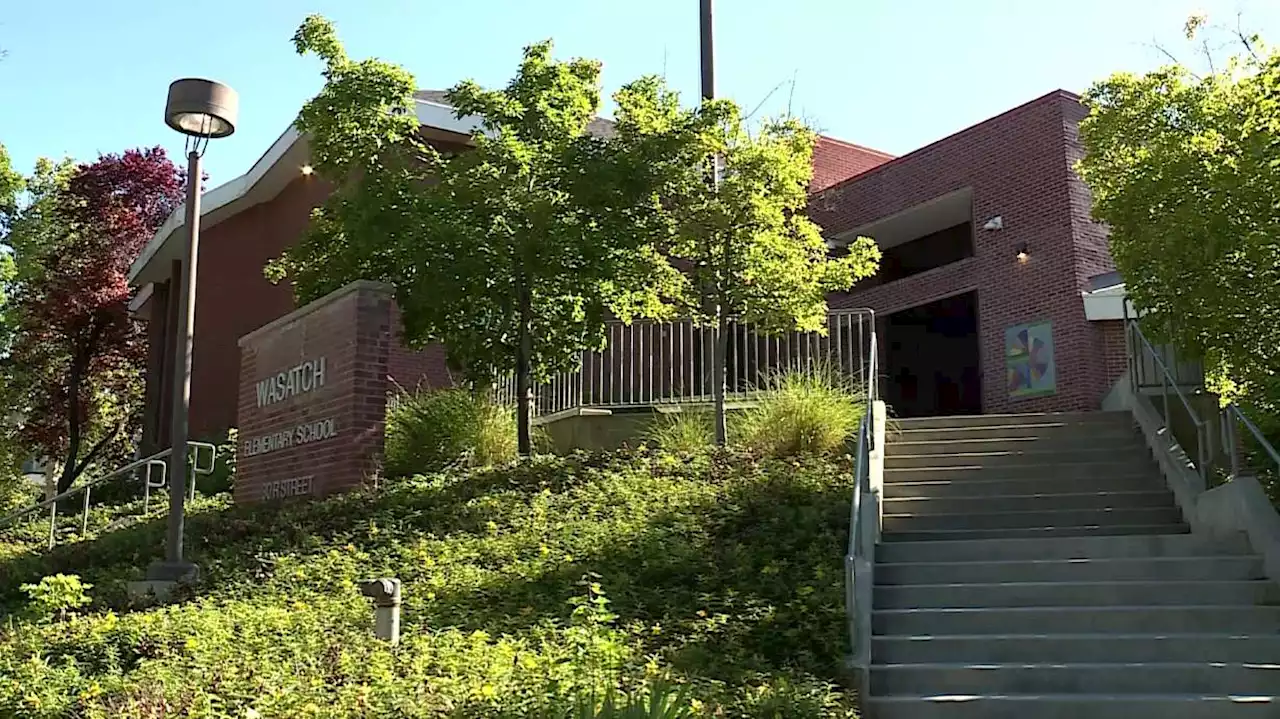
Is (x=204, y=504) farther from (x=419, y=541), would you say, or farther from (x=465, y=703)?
(x=465, y=703)

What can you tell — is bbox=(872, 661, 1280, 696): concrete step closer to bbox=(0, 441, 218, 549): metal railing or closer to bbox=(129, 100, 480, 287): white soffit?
bbox=(0, 441, 218, 549): metal railing

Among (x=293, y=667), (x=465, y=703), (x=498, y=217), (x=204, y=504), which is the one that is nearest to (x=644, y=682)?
(x=465, y=703)

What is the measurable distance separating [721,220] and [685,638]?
5461 mm

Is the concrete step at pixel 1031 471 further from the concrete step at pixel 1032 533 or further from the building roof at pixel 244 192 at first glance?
the building roof at pixel 244 192

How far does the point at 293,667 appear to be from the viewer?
546 centimetres

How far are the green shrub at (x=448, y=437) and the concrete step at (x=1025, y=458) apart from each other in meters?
3.78

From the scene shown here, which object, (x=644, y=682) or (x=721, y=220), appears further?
(x=721, y=220)

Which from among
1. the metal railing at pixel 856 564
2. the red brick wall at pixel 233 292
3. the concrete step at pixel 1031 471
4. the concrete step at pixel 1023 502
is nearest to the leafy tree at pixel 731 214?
the concrete step at pixel 1031 471

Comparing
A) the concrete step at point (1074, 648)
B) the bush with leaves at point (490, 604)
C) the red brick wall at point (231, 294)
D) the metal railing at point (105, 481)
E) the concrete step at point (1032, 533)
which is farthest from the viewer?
the red brick wall at point (231, 294)

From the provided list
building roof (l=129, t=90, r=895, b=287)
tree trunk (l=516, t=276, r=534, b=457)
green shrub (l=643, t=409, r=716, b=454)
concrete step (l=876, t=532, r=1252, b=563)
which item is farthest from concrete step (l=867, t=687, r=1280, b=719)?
building roof (l=129, t=90, r=895, b=287)

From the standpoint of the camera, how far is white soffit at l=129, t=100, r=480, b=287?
19.5 metres

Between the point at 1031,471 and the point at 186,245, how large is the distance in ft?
22.3

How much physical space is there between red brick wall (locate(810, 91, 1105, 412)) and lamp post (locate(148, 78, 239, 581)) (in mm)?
11175

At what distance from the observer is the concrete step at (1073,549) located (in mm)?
7691
